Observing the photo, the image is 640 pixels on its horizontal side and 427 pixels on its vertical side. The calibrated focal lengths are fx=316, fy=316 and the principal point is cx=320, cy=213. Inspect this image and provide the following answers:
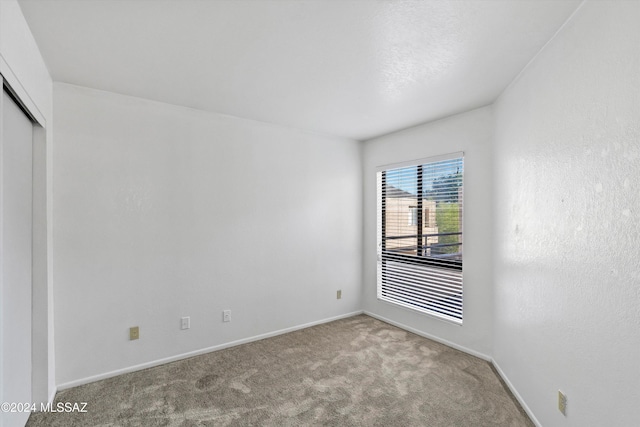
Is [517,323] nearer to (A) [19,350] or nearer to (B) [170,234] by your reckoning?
(B) [170,234]

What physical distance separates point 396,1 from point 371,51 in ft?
1.59

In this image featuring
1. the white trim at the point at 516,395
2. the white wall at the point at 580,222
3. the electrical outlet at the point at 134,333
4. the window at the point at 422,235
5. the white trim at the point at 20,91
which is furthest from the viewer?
the window at the point at 422,235

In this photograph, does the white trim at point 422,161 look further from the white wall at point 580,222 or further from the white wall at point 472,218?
the white wall at point 580,222

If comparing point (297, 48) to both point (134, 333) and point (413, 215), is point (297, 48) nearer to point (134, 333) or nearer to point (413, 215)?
point (413, 215)

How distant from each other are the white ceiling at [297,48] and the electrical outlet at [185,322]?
2108 mm

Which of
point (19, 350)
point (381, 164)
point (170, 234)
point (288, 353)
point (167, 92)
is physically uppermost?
point (167, 92)

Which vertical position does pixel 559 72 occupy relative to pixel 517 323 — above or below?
above

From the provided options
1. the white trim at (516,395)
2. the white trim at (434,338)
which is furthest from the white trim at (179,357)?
the white trim at (516,395)

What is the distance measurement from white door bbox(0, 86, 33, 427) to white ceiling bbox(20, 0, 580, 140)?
600mm

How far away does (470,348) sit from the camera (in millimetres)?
3229

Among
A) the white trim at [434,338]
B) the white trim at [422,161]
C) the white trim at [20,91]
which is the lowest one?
the white trim at [434,338]

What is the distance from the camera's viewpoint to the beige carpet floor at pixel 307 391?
220 cm

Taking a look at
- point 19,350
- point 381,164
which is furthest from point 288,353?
point 381,164

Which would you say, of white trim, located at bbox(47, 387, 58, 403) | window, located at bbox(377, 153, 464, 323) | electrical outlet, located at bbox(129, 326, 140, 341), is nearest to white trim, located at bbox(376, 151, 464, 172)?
window, located at bbox(377, 153, 464, 323)
